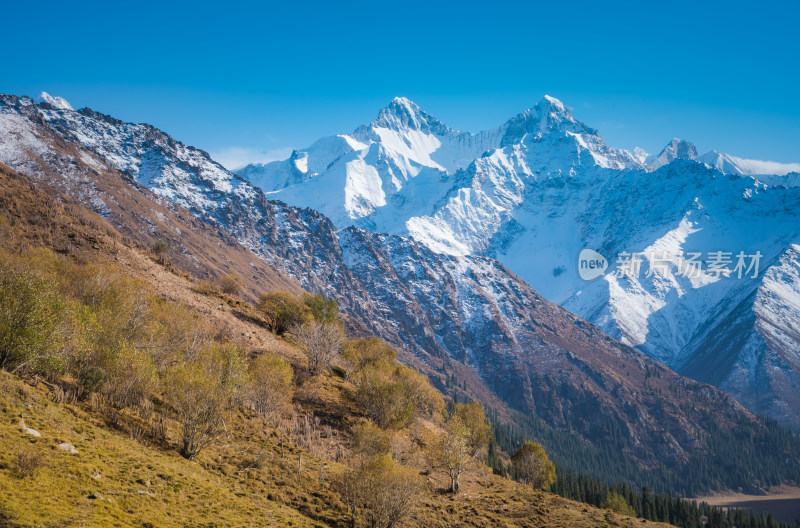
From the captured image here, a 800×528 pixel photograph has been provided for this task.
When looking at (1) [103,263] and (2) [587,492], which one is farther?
(2) [587,492]

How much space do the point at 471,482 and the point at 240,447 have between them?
1238 inches

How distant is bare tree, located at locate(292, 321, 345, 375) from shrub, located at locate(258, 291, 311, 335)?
9.09 meters

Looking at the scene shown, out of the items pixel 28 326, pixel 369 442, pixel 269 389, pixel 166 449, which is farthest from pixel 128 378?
pixel 369 442

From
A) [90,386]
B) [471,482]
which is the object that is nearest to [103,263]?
[90,386]

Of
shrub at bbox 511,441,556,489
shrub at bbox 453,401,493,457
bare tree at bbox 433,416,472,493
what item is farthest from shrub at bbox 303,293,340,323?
shrub at bbox 511,441,556,489

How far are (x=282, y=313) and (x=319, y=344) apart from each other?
17.2 m

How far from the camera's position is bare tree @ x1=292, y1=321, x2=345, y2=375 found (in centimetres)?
6919

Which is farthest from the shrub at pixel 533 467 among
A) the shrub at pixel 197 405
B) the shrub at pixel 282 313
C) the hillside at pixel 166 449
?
the shrub at pixel 197 405

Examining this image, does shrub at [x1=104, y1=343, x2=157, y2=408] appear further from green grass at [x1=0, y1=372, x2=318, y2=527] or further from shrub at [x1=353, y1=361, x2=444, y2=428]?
shrub at [x1=353, y1=361, x2=444, y2=428]

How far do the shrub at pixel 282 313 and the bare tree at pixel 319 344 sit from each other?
9095 mm

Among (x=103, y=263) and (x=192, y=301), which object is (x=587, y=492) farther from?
(x=103, y=263)

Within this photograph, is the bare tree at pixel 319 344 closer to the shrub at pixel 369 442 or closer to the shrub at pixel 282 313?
the shrub at pixel 282 313

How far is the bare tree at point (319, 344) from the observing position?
69188 mm

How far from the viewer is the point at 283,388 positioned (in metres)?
57.7
